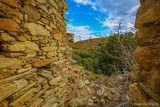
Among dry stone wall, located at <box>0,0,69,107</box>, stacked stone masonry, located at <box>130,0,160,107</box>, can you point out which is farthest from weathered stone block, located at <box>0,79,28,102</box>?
stacked stone masonry, located at <box>130,0,160,107</box>

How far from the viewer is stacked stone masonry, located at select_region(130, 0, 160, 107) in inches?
59.2

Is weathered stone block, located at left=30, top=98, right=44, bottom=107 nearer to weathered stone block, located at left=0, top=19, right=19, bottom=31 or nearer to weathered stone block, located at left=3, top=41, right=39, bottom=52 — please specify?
weathered stone block, located at left=3, top=41, right=39, bottom=52

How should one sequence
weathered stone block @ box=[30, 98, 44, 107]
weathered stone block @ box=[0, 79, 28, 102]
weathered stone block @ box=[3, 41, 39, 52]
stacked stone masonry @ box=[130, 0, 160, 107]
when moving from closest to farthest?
stacked stone masonry @ box=[130, 0, 160, 107] < weathered stone block @ box=[0, 79, 28, 102] < weathered stone block @ box=[3, 41, 39, 52] < weathered stone block @ box=[30, 98, 44, 107]

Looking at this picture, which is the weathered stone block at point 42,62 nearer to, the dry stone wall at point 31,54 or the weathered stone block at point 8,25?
the dry stone wall at point 31,54

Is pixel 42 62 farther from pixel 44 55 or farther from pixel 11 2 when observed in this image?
pixel 11 2

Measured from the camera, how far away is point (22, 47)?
105 inches

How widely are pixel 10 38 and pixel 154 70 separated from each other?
171 centimetres

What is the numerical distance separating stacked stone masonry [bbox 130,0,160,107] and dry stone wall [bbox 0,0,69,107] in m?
1.48

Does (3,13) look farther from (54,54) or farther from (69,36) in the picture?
(69,36)

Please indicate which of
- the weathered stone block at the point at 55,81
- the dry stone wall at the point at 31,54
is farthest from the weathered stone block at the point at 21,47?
the weathered stone block at the point at 55,81

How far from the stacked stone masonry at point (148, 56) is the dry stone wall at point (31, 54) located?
1.48 m

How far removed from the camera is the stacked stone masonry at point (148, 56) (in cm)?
150

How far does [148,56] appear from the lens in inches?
63.9

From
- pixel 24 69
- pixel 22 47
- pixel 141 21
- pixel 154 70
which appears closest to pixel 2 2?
pixel 22 47
